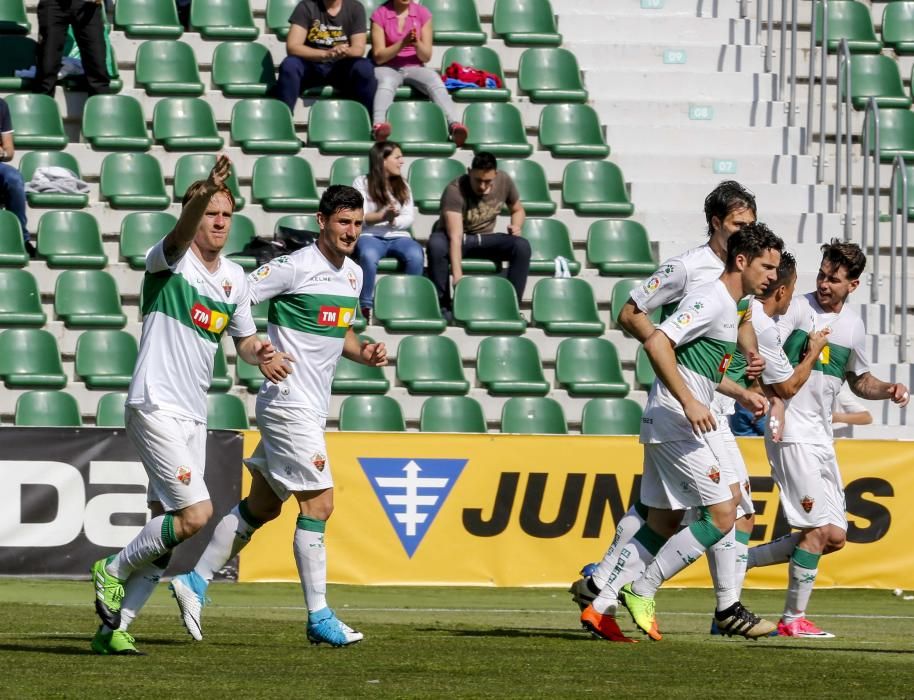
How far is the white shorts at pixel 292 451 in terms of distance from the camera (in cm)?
833

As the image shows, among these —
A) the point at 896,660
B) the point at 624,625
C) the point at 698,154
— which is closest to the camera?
the point at 896,660

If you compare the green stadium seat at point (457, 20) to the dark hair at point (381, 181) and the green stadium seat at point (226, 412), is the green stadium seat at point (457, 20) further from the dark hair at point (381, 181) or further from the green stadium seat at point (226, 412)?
the green stadium seat at point (226, 412)

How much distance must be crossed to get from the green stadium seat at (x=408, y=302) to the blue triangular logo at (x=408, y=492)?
7.99ft

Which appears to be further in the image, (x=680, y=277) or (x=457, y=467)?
(x=457, y=467)

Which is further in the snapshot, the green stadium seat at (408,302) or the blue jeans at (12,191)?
the green stadium seat at (408,302)

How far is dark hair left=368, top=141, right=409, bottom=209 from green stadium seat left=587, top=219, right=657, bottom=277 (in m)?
2.34

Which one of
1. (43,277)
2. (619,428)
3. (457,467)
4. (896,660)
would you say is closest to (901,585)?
(619,428)

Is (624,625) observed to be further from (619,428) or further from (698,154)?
(698,154)

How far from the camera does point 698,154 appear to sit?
17.6 meters

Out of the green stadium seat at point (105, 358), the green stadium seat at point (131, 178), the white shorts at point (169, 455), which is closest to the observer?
the white shorts at point (169, 455)

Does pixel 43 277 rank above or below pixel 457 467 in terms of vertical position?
above

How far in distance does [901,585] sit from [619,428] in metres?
2.78

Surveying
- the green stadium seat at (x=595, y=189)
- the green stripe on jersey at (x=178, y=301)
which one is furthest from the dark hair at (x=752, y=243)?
the green stadium seat at (x=595, y=189)

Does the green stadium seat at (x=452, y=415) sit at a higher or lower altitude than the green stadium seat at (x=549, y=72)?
lower
